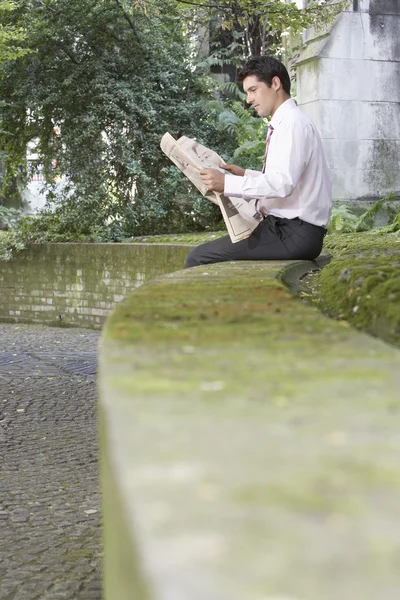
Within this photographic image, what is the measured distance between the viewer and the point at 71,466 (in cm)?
567

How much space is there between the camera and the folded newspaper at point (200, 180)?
17.0 feet

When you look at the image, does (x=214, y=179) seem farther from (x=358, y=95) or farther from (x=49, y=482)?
(x=358, y=95)

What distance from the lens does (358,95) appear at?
1249 cm

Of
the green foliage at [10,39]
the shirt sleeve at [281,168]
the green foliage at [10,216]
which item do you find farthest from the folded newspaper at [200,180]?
the green foliage at [10,216]

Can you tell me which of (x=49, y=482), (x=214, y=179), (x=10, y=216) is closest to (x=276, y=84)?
(x=214, y=179)

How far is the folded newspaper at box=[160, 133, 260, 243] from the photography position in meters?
5.17

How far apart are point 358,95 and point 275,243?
7.81 metres

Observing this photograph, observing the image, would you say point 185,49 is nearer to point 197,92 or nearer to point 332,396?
point 197,92

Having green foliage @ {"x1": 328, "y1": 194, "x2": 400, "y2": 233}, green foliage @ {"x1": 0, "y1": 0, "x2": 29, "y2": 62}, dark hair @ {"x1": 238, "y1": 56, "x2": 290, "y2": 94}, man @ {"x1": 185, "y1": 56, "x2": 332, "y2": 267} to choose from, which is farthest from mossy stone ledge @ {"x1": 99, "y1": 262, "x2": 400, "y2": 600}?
green foliage @ {"x1": 0, "y1": 0, "x2": 29, "y2": 62}

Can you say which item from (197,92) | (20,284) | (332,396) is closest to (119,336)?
(332,396)

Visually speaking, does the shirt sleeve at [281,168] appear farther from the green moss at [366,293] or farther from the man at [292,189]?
the green moss at [366,293]

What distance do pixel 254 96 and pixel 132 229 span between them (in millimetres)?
9352

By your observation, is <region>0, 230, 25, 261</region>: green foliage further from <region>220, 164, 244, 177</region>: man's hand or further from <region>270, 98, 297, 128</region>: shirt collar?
<region>270, 98, 297, 128</region>: shirt collar

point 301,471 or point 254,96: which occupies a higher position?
point 254,96
